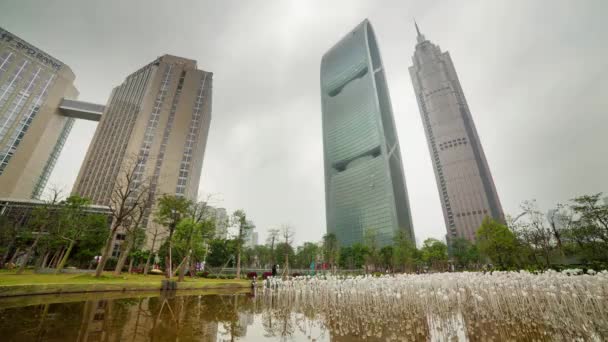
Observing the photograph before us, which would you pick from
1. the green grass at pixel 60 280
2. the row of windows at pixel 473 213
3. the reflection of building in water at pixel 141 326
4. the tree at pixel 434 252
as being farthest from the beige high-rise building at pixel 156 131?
the row of windows at pixel 473 213

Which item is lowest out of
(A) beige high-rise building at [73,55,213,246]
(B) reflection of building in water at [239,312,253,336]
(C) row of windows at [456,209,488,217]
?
(B) reflection of building in water at [239,312,253,336]

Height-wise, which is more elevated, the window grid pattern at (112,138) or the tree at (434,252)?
the window grid pattern at (112,138)

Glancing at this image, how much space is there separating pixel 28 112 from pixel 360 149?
127m

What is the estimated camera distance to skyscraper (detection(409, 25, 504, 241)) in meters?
134

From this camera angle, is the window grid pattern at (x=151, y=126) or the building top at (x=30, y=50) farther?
the window grid pattern at (x=151, y=126)

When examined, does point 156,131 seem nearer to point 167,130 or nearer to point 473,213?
point 167,130

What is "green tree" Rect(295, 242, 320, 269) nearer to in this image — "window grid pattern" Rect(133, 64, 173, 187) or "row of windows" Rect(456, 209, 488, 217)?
"window grid pattern" Rect(133, 64, 173, 187)

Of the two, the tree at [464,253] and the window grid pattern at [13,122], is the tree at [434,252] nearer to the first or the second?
the tree at [464,253]

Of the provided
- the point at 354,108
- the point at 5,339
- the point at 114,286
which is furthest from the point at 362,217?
the point at 5,339

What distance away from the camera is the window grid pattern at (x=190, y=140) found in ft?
254

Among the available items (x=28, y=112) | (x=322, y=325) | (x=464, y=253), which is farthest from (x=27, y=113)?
(x=464, y=253)

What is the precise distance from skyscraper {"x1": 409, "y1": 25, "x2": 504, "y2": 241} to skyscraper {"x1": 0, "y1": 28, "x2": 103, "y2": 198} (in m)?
180

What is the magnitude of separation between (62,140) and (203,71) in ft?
183

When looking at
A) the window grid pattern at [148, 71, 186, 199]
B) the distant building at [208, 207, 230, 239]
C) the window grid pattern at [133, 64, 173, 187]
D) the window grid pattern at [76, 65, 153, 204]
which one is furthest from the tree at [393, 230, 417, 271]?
the window grid pattern at [76, 65, 153, 204]
